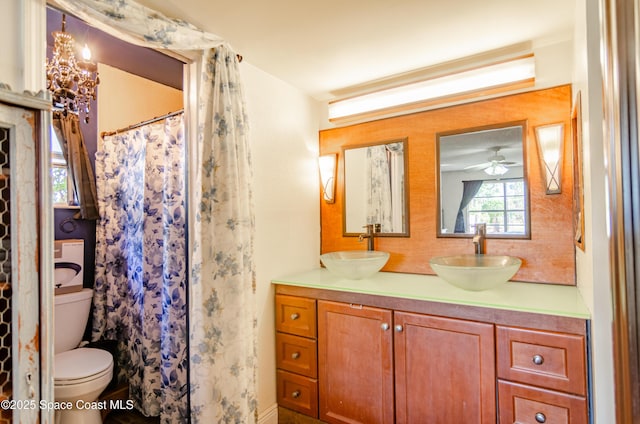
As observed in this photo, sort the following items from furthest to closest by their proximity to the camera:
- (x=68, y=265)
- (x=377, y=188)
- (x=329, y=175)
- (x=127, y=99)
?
(x=127, y=99), (x=329, y=175), (x=377, y=188), (x=68, y=265)

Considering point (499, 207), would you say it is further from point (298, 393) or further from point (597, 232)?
point (298, 393)

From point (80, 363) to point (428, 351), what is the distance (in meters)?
1.98

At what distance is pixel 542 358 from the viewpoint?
1.35m

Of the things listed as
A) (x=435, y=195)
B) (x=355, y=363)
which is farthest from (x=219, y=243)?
(x=435, y=195)

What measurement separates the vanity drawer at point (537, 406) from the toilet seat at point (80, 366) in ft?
6.90

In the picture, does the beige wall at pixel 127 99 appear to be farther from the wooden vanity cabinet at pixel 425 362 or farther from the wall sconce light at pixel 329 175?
the wooden vanity cabinet at pixel 425 362

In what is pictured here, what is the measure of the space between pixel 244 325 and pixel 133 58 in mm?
1760

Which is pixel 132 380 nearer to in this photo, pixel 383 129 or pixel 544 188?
pixel 383 129

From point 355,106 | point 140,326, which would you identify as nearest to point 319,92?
point 355,106

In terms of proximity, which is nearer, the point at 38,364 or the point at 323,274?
the point at 38,364

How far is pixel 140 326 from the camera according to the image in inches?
88.6

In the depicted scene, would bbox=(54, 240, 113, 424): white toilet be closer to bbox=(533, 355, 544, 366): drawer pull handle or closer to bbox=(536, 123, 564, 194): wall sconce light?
bbox=(533, 355, 544, 366): drawer pull handle

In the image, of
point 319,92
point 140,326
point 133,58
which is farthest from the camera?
point 319,92

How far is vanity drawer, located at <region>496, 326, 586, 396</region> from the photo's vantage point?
4.24 feet
